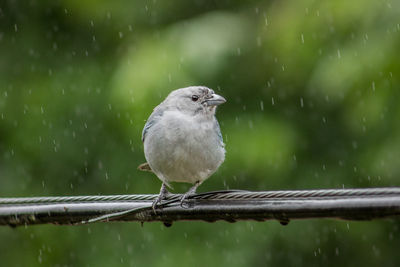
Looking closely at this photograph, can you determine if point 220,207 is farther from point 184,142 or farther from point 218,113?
point 218,113

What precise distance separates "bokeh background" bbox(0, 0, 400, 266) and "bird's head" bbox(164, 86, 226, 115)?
82 cm

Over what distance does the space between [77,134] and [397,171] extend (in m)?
3.83

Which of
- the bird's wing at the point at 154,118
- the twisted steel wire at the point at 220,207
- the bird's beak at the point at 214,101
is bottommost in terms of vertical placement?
the twisted steel wire at the point at 220,207

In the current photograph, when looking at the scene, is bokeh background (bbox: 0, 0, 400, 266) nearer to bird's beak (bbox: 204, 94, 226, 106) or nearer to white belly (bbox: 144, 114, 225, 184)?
bird's beak (bbox: 204, 94, 226, 106)

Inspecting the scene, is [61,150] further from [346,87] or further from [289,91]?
[346,87]

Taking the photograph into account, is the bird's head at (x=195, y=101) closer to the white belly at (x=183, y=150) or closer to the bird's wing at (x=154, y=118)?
the bird's wing at (x=154, y=118)

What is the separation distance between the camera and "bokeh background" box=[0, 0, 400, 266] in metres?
6.17

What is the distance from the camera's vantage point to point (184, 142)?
203 inches

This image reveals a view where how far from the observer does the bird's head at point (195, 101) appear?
5559mm

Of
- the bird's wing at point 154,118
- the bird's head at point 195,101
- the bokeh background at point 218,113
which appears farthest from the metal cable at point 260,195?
the bokeh background at point 218,113

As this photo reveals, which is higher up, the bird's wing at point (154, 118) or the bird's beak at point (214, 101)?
the bird's beak at point (214, 101)

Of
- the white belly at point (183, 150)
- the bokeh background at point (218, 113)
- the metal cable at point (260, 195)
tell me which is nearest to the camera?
the metal cable at point (260, 195)

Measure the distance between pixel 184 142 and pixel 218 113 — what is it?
92.1 inches

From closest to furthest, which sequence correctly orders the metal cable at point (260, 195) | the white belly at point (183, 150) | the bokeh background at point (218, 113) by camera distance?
the metal cable at point (260, 195) < the white belly at point (183, 150) < the bokeh background at point (218, 113)
